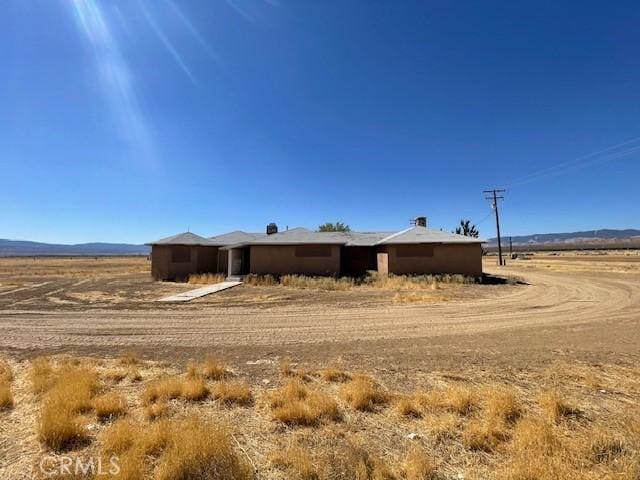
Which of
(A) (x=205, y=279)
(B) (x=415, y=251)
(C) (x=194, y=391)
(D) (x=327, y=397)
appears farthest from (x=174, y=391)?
(B) (x=415, y=251)

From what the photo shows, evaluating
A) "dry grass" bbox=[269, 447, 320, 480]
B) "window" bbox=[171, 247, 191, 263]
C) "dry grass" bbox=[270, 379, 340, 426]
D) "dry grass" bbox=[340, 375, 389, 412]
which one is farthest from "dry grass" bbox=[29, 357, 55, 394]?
"window" bbox=[171, 247, 191, 263]

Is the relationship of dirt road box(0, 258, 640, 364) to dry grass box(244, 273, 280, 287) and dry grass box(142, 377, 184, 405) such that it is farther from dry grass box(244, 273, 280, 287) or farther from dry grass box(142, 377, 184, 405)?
dry grass box(244, 273, 280, 287)

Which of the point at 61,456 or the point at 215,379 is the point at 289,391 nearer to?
the point at 215,379

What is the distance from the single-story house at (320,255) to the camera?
23.2 m

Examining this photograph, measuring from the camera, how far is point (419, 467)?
3.30 metres

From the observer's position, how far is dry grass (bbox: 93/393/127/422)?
4473mm

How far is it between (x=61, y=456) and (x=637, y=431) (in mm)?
6527

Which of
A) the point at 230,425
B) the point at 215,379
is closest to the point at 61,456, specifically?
the point at 230,425

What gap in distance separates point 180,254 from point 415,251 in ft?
58.1

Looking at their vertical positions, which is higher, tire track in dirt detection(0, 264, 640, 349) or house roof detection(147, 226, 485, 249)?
house roof detection(147, 226, 485, 249)

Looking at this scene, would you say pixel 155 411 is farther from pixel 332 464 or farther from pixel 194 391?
pixel 332 464

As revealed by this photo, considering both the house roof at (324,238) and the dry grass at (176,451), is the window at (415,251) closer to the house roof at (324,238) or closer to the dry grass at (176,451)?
the house roof at (324,238)

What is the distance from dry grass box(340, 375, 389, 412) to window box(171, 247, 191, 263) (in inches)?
929

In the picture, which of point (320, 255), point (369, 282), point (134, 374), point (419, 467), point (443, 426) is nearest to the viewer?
point (419, 467)
